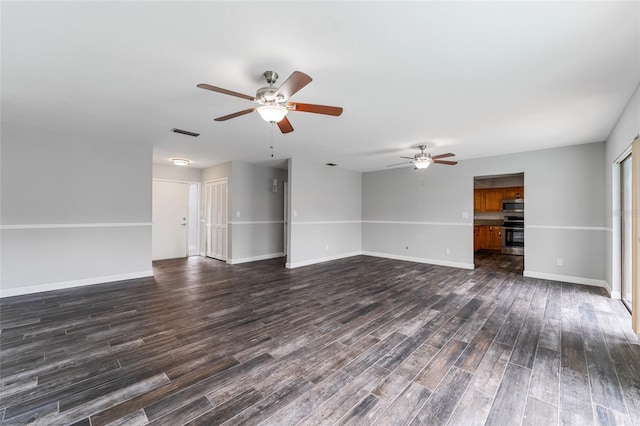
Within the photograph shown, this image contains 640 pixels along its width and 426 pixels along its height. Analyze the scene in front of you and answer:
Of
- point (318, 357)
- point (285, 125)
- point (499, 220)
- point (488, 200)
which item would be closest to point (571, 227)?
point (499, 220)

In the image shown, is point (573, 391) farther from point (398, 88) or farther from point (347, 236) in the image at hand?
point (347, 236)

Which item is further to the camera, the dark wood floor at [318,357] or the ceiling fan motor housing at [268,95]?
the ceiling fan motor housing at [268,95]

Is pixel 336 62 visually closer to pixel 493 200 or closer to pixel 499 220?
pixel 499 220

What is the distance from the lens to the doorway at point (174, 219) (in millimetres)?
7059

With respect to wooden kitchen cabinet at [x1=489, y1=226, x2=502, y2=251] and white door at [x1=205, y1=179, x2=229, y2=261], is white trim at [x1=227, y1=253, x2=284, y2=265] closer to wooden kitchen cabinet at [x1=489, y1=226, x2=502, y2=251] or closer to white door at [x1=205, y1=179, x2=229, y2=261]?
white door at [x1=205, y1=179, x2=229, y2=261]

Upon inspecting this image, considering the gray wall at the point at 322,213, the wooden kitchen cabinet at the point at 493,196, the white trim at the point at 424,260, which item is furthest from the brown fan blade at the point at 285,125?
the wooden kitchen cabinet at the point at 493,196

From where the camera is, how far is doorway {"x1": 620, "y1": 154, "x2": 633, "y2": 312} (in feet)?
11.8

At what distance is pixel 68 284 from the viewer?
4.30 metres

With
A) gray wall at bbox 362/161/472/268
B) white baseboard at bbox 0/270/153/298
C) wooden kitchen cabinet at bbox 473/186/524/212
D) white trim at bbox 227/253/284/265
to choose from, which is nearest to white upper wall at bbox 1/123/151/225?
white baseboard at bbox 0/270/153/298

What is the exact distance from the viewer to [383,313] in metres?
3.29

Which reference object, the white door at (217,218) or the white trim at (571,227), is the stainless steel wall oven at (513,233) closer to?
the white trim at (571,227)

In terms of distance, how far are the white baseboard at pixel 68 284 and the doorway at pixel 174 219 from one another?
2258 mm

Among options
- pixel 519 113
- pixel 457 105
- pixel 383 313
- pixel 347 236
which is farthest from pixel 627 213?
pixel 347 236

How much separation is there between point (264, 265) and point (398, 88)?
190 inches
